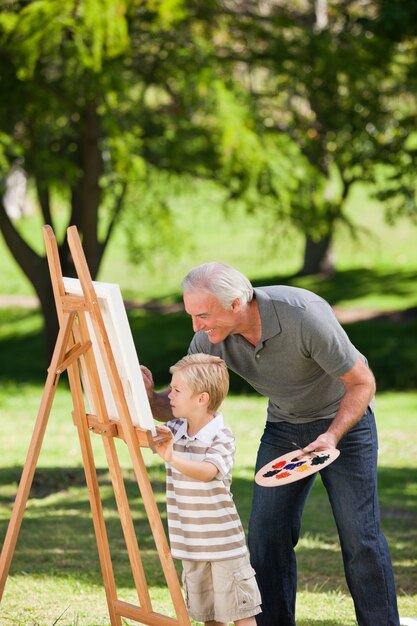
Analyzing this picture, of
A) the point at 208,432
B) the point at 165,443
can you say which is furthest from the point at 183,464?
the point at 208,432

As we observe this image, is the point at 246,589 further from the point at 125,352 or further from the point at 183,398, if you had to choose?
the point at 125,352

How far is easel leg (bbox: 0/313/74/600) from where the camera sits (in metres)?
4.03

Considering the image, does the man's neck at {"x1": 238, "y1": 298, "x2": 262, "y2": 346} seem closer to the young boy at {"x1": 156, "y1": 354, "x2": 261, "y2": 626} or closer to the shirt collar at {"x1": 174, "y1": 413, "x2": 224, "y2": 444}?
the young boy at {"x1": 156, "y1": 354, "x2": 261, "y2": 626}

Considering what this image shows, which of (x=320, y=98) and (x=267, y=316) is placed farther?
(x=320, y=98)

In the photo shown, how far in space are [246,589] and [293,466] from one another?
51 cm

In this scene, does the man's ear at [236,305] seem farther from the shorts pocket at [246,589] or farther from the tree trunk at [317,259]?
the tree trunk at [317,259]

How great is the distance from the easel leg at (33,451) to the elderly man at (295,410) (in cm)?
40

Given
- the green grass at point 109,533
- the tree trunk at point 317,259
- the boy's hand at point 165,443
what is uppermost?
the boy's hand at point 165,443

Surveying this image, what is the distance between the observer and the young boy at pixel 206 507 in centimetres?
394

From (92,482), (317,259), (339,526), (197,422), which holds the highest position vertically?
(197,422)

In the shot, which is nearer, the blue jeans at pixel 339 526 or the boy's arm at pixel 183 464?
the boy's arm at pixel 183 464

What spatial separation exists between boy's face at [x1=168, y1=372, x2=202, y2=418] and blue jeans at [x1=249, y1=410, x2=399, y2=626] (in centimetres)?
52

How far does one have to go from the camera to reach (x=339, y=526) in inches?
165

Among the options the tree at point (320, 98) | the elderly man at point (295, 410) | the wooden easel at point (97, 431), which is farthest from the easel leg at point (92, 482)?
the tree at point (320, 98)
